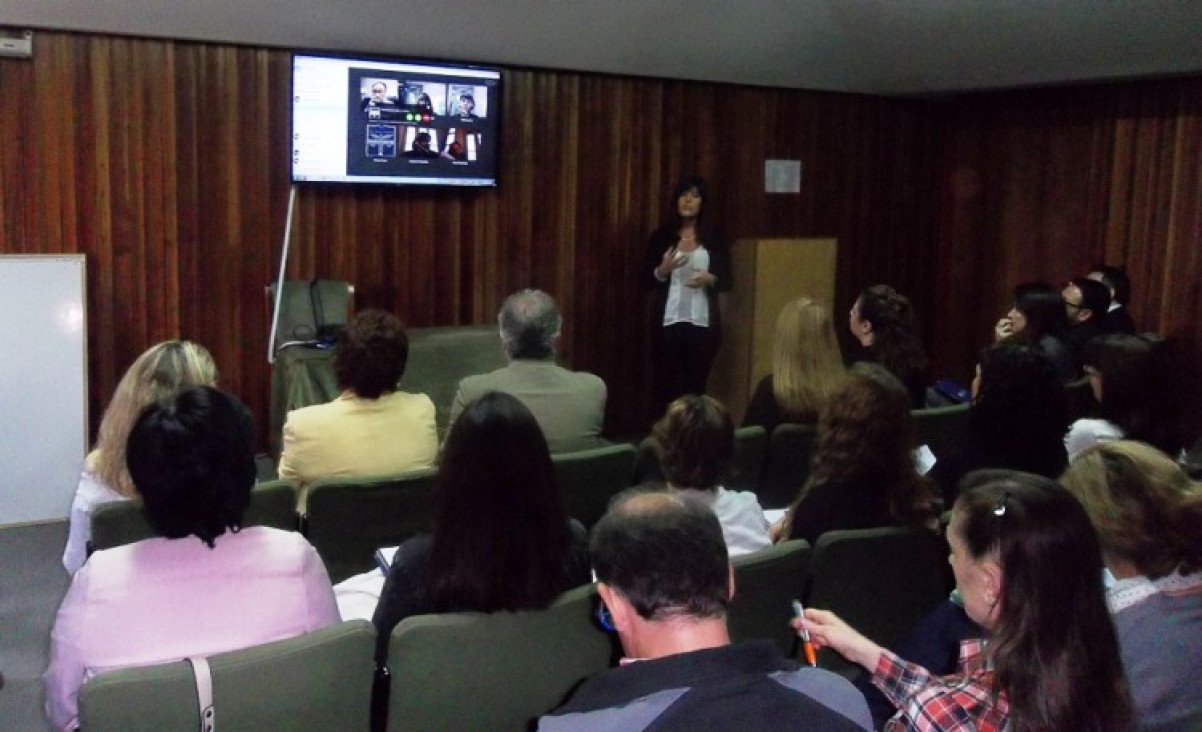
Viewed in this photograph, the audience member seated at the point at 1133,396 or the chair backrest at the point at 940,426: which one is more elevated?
the audience member seated at the point at 1133,396

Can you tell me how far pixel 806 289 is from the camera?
7.07m

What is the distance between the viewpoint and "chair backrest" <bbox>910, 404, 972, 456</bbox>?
418 cm

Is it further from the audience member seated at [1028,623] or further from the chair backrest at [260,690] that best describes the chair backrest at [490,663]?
the audience member seated at [1028,623]

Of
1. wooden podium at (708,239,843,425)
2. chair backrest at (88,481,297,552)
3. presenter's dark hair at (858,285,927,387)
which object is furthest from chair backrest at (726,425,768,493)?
wooden podium at (708,239,843,425)

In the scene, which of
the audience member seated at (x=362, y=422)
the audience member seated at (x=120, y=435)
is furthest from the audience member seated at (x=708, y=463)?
the audience member seated at (x=120, y=435)

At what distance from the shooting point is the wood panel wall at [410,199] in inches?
207

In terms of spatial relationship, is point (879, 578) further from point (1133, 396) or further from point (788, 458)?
point (1133, 396)

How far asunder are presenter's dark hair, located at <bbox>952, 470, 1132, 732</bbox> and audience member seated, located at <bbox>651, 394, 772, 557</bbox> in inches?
45.8

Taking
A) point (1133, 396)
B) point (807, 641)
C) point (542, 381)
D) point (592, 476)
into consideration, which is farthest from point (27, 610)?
point (1133, 396)

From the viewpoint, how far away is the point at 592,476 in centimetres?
347

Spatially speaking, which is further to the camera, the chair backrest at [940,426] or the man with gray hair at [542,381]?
the chair backrest at [940,426]

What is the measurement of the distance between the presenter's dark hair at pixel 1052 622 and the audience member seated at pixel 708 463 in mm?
1163

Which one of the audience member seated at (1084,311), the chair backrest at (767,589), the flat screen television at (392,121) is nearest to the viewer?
the chair backrest at (767,589)

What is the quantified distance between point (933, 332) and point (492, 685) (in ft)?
22.3
